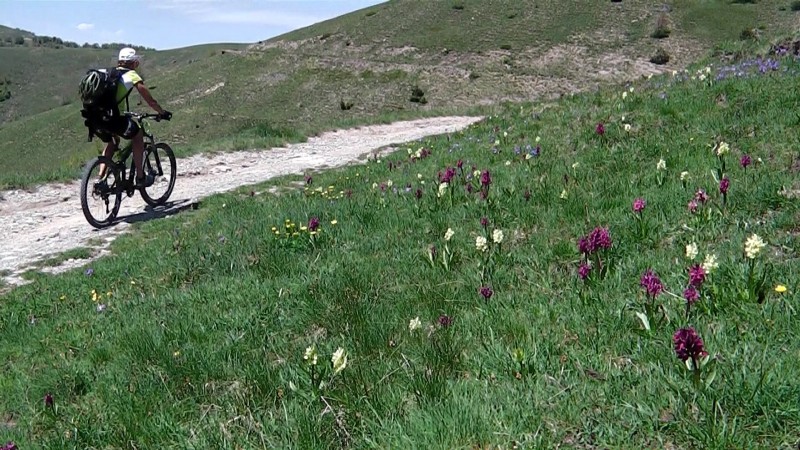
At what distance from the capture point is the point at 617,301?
12.5ft

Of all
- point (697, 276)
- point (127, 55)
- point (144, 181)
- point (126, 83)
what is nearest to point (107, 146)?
point (144, 181)

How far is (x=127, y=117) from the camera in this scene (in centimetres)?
1156

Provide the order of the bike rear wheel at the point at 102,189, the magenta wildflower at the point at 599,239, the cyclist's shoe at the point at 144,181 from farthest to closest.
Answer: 1. the cyclist's shoe at the point at 144,181
2. the bike rear wheel at the point at 102,189
3. the magenta wildflower at the point at 599,239

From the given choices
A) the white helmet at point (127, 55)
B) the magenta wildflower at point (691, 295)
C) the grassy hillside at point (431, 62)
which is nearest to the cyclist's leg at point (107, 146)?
the white helmet at point (127, 55)

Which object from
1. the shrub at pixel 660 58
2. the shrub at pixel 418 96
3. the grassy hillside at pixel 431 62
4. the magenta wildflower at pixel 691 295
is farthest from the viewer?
the shrub at pixel 660 58

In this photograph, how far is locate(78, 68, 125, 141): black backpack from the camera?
423 inches

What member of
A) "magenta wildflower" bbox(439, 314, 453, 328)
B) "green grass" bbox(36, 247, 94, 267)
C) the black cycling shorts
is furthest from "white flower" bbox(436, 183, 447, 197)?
the black cycling shorts

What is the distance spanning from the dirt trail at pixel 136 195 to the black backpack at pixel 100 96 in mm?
2104

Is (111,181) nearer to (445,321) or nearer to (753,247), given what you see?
(445,321)

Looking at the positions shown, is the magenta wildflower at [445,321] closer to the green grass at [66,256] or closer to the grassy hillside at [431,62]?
the green grass at [66,256]

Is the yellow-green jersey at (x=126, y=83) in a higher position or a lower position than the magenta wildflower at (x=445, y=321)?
higher

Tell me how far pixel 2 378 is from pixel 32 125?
89.1 metres

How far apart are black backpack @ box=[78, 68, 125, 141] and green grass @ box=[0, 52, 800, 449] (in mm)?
3958

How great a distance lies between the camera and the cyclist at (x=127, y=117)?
36.4 ft
